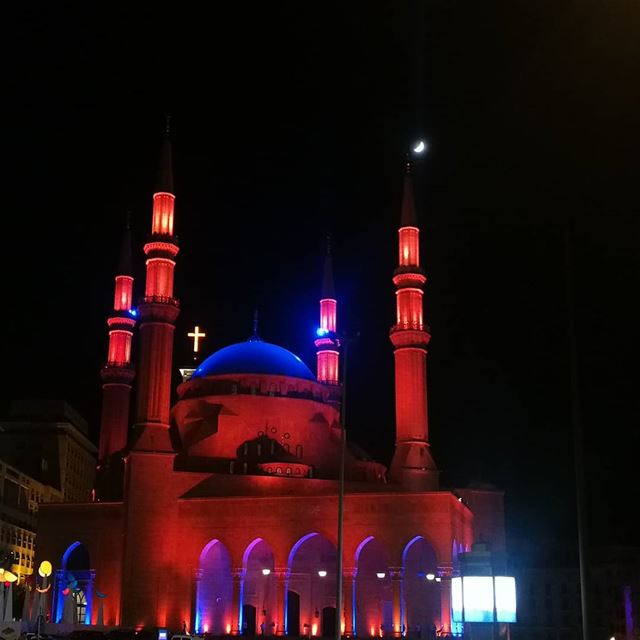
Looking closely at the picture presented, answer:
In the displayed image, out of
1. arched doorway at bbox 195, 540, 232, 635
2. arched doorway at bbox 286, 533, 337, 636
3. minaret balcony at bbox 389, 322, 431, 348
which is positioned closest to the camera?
arched doorway at bbox 195, 540, 232, 635

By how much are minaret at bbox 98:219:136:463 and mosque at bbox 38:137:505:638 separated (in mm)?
142

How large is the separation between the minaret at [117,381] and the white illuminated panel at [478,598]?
3495 cm

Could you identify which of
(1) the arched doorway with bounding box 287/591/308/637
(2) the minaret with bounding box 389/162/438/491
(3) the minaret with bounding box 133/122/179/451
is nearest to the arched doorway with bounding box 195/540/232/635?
(1) the arched doorway with bounding box 287/591/308/637

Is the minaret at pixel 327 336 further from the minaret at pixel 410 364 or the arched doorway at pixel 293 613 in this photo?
the arched doorway at pixel 293 613

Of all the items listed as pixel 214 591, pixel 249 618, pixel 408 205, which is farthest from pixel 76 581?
pixel 408 205

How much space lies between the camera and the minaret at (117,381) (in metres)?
58.7

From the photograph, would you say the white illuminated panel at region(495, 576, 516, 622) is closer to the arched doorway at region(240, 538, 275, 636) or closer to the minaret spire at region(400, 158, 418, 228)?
the arched doorway at region(240, 538, 275, 636)

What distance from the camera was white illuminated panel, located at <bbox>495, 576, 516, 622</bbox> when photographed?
85.1ft

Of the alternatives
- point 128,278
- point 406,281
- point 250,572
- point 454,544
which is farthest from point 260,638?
point 128,278

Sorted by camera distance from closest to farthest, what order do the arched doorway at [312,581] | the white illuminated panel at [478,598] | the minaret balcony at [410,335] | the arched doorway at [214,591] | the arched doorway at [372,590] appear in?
the white illuminated panel at [478,598] → the arched doorway at [372,590] → the arched doorway at [214,591] → the arched doorway at [312,581] → the minaret balcony at [410,335]

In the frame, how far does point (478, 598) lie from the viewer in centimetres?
2658

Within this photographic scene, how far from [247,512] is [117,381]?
507 inches

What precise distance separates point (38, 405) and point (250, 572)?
40.9m

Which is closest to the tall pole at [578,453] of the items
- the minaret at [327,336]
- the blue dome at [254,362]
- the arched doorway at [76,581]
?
the arched doorway at [76,581]
